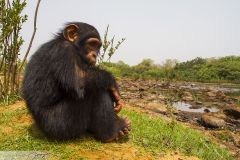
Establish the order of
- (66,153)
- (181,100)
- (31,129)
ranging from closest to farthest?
1. (66,153)
2. (31,129)
3. (181,100)

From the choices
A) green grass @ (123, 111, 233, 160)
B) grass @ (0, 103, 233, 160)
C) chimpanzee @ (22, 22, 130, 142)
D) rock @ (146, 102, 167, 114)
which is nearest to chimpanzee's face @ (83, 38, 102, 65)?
chimpanzee @ (22, 22, 130, 142)

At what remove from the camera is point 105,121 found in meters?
4.91

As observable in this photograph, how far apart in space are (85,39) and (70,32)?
26 cm

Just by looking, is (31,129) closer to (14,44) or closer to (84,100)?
(84,100)

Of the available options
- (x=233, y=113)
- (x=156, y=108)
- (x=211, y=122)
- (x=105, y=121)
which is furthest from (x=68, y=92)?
(x=233, y=113)

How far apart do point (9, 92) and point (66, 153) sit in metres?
5.79

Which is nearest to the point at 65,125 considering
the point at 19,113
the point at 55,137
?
the point at 55,137

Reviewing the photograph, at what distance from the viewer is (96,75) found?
4.75 meters

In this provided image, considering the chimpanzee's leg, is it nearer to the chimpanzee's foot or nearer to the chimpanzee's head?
the chimpanzee's foot

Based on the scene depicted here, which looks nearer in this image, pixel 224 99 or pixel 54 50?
pixel 54 50

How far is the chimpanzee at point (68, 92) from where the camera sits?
4627 millimetres

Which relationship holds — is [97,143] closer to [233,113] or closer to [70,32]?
[70,32]

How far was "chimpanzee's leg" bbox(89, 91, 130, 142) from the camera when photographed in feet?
15.7

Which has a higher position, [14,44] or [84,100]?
[14,44]
